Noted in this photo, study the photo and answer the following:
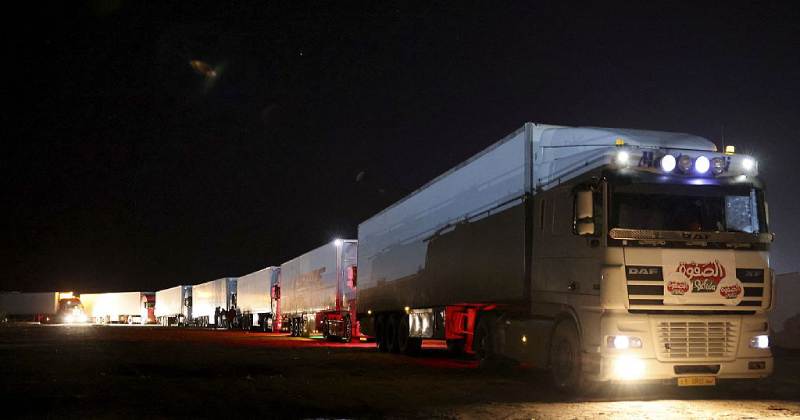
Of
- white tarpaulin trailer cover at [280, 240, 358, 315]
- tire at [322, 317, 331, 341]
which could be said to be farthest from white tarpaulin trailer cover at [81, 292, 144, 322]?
tire at [322, 317, 331, 341]

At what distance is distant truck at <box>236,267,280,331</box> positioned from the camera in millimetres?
50250

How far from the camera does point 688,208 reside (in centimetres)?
1247

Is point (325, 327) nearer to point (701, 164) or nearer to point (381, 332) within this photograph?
point (381, 332)

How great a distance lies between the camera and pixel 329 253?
1404 inches

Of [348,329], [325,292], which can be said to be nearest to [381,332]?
[348,329]

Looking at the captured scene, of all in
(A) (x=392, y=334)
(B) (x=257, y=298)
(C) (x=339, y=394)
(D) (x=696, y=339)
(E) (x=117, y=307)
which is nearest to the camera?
(D) (x=696, y=339)

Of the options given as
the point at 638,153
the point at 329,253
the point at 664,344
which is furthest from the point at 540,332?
the point at 329,253

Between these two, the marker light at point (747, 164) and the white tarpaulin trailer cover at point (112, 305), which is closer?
the marker light at point (747, 164)

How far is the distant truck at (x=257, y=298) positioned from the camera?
50.2 meters

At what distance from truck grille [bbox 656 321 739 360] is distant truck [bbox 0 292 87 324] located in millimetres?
87910

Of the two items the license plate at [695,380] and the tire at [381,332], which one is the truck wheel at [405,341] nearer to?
the tire at [381,332]

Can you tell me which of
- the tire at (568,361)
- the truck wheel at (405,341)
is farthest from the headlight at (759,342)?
the truck wheel at (405,341)

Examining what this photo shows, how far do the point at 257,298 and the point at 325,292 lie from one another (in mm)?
19307

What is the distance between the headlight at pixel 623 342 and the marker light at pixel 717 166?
8.83 feet
